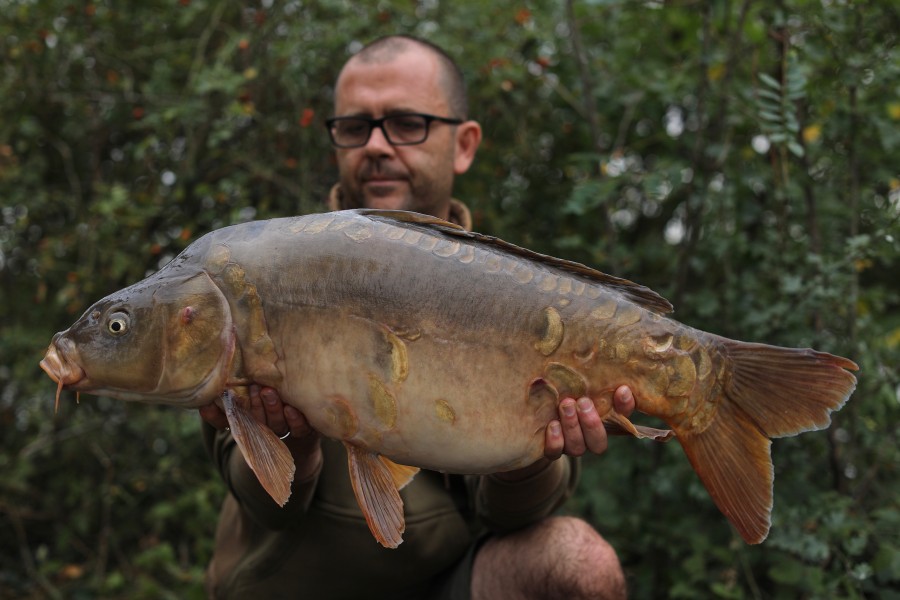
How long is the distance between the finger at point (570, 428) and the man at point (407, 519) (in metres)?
0.33

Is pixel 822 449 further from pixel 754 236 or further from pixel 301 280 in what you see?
pixel 301 280

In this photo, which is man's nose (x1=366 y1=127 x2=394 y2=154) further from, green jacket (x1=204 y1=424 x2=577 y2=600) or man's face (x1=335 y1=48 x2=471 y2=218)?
green jacket (x1=204 y1=424 x2=577 y2=600)

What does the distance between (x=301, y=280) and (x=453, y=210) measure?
3.08ft

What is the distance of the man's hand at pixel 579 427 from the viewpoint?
1356 millimetres

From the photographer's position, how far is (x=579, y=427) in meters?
1.37

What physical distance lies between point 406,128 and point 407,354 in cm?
90

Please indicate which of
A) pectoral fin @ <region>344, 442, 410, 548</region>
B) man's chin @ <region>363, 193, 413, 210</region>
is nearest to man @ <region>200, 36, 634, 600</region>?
man's chin @ <region>363, 193, 413, 210</region>

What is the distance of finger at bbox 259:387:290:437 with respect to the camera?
1357mm

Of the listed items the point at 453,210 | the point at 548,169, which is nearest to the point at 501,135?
the point at 548,169

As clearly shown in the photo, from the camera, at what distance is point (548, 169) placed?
3.01 meters

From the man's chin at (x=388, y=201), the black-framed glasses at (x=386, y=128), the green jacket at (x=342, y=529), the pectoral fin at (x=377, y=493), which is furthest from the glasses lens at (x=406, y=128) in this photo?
the pectoral fin at (x=377, y=493)

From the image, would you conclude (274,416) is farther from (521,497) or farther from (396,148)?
(396,148)

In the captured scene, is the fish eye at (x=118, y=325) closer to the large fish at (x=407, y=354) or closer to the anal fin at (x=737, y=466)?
the large fish at (x=407, y=354)

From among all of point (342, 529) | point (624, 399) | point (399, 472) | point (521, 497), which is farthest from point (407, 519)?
point (624, 399)
